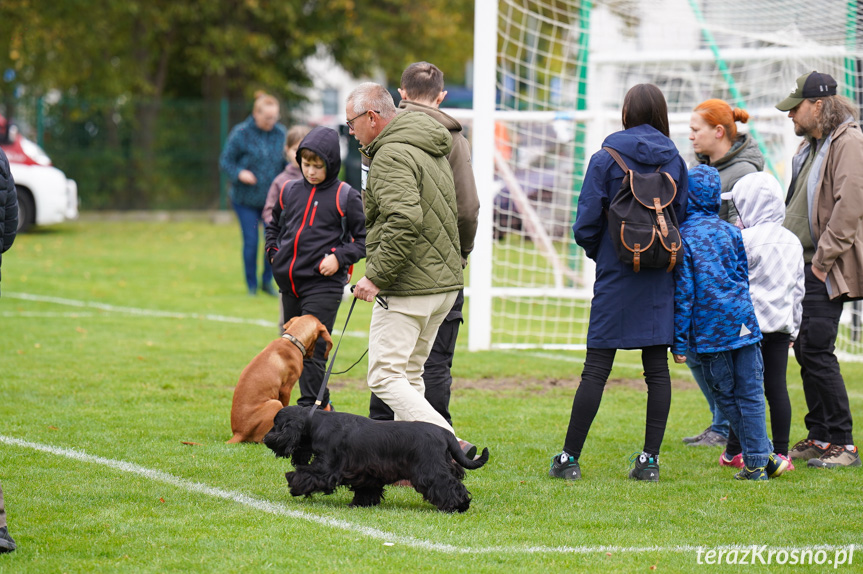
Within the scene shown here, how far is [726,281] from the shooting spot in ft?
17.1

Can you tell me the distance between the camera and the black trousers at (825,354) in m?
5.87

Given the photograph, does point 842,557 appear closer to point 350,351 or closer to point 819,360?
point 819,360

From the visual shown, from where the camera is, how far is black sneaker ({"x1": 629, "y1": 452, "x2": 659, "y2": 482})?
211 inches

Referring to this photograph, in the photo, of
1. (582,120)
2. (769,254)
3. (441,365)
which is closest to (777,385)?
(769,254)

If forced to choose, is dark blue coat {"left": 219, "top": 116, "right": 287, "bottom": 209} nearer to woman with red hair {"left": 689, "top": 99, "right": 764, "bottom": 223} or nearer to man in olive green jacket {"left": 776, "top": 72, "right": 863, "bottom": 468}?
woman with red hair {"left": 689, "top": 99, "right": 764, "bottom": 223}

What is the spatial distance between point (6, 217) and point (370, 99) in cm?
172

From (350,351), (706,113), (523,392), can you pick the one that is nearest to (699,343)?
(706,113)

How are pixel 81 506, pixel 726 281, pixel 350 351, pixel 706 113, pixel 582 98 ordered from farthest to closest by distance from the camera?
pixel 582 98 → pixel 350 351 → pixel 706 113 → pixel 726 281 → pixel 81 506

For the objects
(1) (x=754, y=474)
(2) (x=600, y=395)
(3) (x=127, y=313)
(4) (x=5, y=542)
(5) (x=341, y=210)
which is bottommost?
(3) (x=127, y=313)

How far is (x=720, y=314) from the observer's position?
5227 mm

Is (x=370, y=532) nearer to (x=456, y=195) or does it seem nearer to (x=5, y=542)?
(x=5, y=542)

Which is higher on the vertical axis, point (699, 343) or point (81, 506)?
point (699, 343)

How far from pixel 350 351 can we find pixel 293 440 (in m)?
4.64

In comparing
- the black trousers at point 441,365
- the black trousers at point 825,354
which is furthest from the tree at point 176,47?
the black trousers at point 825,354
